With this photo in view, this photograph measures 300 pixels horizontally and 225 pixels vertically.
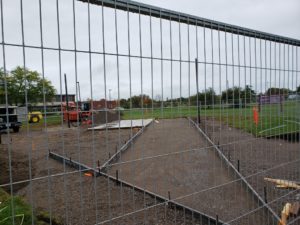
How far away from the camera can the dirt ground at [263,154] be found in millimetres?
3064

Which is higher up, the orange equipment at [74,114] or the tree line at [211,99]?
the tree line at [211,99]

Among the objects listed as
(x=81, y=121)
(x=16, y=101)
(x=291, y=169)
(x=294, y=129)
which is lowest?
(x=291, y=169)

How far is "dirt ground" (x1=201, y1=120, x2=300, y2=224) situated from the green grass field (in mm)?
98

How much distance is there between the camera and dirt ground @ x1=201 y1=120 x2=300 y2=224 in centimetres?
306

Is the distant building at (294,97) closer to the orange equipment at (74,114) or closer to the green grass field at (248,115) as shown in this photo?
the green grass field at (248,115)

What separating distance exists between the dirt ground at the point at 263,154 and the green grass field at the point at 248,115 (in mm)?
98

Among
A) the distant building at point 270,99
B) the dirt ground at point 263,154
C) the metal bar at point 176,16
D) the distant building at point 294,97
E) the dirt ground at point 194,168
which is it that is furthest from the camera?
the distant building at point 294,97

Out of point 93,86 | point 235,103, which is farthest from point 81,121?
point 235,103

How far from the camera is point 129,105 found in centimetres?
207

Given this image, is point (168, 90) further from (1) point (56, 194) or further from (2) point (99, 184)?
(1) point (56, 194)

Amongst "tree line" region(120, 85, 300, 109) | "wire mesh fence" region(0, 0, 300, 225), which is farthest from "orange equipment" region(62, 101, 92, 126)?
"tree line" region(120, 85, 300, 109)

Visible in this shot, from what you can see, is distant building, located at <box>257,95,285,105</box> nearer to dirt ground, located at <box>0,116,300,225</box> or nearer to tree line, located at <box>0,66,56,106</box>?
dirt ground, located at <box>0,116,300,225</box>

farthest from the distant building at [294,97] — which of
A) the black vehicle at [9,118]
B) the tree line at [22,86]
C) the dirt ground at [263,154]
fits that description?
the black vehicle at [9,118]

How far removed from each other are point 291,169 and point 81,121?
295 centimetres
